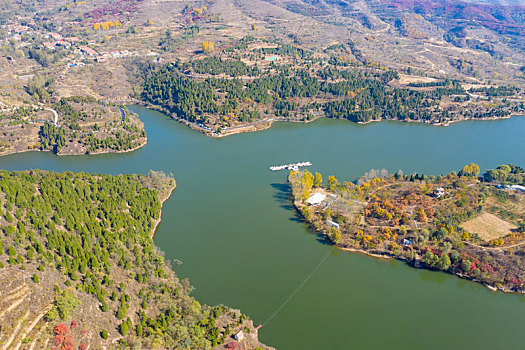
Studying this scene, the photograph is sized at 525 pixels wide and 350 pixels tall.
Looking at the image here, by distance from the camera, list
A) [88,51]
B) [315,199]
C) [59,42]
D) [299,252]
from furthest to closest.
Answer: [59,42]
[88,51]
[315,199]
[299,252]

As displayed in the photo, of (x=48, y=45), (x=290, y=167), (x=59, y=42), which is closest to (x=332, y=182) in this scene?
(x=290, y=167)

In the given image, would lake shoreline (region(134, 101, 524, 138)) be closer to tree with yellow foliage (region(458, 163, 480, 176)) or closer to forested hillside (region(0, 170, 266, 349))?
tree with yellow foliage (region(458, 163, 480, 176))

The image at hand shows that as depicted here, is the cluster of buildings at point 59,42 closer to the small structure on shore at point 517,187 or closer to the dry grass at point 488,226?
the dry grass at point 488,226

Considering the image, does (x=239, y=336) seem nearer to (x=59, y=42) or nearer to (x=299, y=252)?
(x=299, y=252)

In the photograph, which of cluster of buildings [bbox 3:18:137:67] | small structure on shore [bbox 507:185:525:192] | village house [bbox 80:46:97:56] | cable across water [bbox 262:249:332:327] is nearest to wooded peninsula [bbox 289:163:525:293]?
small structure on shore [bbox 507:185:525:192]

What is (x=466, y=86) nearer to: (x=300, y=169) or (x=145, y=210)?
(x=300, y=169)

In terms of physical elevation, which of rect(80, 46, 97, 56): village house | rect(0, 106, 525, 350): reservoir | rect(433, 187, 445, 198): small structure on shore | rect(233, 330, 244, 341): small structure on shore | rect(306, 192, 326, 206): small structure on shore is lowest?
rect(0, 106, 525, 350): reservoir

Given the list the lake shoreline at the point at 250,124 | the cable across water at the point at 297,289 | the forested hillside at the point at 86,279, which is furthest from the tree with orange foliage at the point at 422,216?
the lake shoreline at the point at 250,124

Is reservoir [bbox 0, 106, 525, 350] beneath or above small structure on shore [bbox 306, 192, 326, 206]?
beneath
